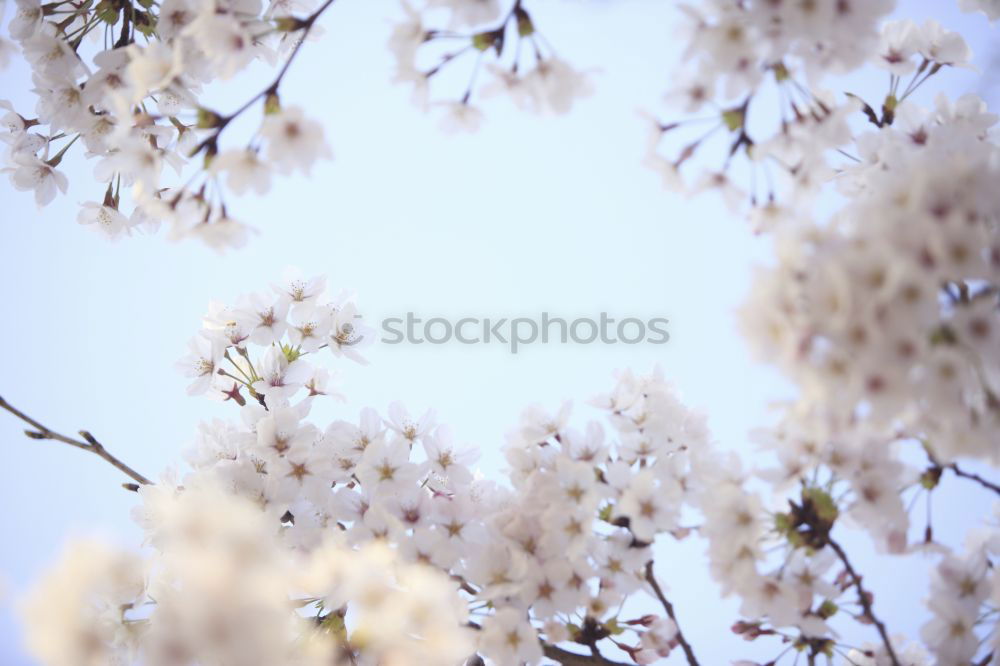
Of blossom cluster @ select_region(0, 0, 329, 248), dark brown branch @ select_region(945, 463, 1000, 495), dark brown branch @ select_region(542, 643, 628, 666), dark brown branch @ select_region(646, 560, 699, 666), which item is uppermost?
blossom cluster @ select_region(0, 0, 329, 248)

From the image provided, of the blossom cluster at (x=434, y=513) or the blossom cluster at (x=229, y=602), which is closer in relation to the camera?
the blossom cluster at (x=229, y=602)

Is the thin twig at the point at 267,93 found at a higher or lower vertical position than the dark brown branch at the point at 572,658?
higher

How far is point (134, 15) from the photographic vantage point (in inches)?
60.2

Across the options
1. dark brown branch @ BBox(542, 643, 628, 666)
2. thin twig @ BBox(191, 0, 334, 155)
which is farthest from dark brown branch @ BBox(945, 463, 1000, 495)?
thin twig @ BBox(191, 0, 334, 155)

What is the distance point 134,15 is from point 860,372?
1601 mm

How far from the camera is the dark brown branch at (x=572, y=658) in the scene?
1.18 meters

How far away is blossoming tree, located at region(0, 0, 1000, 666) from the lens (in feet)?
2.49

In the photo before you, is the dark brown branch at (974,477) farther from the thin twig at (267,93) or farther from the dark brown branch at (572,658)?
the thin twig at (267,93)

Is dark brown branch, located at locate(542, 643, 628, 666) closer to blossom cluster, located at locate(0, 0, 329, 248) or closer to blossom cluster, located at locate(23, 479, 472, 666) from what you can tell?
blossom cluster, located at locate(23, 479, 472, 666)

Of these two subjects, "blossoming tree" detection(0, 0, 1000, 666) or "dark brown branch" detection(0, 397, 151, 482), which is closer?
"blossoming tree" detection(0, 0, 1000, 666)

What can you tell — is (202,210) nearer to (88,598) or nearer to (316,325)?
(316,325)

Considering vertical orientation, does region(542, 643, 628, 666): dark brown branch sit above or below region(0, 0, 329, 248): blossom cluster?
below

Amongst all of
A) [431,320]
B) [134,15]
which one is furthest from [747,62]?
[431,320]

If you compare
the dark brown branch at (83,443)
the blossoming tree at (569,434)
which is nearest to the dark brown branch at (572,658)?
the blossoming tree at (569,434)
